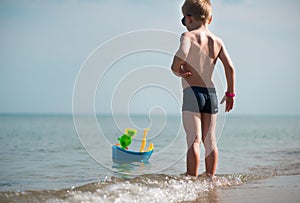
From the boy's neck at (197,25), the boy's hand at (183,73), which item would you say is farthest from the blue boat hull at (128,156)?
the boy's neck at (197,25)

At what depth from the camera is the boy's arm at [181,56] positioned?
3.79 meters

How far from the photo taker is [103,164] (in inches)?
234

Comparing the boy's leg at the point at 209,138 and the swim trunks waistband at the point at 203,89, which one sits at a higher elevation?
the swim trunks waistband at the point at 203,89

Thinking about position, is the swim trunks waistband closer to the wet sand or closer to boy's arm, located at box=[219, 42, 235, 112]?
boy's arm, located at box=[219, 42, 235, 112]

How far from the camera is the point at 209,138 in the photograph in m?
4.21

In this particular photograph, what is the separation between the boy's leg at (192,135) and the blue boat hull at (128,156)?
1702 mm

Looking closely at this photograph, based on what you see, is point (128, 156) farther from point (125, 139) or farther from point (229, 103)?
point (229, 103)

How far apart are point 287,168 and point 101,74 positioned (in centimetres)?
291

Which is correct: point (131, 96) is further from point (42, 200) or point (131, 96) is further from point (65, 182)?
point (42, 200)

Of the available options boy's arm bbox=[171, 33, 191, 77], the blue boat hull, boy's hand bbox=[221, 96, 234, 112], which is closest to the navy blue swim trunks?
boy's hand bbox=[221, 96, 234, 112]

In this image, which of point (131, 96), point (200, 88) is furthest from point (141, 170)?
point (200, 88)

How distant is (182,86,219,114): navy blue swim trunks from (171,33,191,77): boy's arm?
251 millimetres

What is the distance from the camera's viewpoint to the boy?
396cm

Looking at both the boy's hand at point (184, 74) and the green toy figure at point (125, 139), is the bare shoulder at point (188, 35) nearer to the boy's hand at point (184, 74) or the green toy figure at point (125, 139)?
the boy's hand at point (184, 74)
